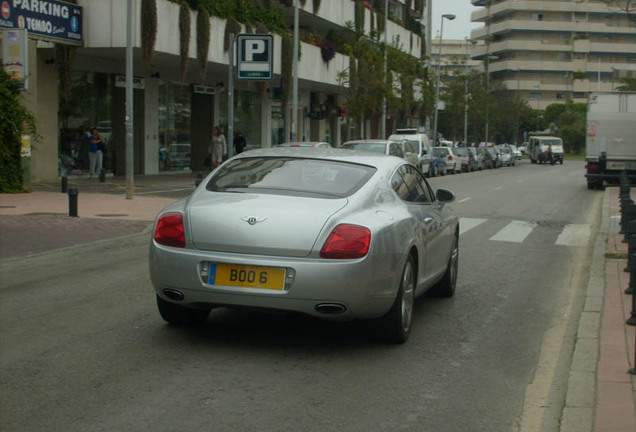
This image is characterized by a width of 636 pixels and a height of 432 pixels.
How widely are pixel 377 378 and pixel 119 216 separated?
1177cm

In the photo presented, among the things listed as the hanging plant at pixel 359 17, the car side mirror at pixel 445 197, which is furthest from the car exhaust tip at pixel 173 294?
the hanging plant at pixel 359 17

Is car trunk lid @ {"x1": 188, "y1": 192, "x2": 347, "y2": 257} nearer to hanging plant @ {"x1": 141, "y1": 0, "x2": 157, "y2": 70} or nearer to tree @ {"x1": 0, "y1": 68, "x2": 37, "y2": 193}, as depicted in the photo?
tree @ {"x1": 0, "y1": 68, "x2": 37, "y2": 193}

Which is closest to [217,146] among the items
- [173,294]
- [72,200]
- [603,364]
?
[72,200]

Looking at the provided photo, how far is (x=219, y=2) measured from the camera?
30.2 m

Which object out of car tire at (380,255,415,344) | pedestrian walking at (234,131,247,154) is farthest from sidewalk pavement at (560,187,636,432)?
pedestrian walking at (234,131,247,154)

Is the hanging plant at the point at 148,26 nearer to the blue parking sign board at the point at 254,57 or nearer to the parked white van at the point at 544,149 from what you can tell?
the blue parking sign board at the point at 254,57

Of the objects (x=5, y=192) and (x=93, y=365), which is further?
(x=5, y=192)

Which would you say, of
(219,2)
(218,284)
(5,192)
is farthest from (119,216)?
(219,2)

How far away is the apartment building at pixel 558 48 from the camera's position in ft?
387

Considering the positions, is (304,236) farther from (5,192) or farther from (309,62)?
(309,62)

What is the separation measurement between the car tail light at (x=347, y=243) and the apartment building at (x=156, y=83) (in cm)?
1326

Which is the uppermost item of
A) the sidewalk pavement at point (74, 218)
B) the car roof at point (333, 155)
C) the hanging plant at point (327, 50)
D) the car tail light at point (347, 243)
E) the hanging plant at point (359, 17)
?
the hanging plant at point (359, 17)

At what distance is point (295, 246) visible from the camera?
5.98m

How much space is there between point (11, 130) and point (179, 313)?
603 inches
